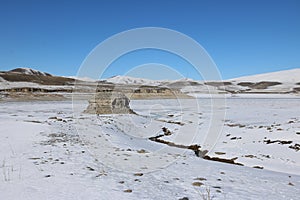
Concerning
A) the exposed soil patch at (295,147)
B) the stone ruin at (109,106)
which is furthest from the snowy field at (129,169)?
the stone ruin at (109,106)

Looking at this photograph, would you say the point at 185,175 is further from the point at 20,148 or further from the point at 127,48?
the point at 127,48

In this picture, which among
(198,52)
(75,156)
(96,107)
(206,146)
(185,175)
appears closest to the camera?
(185,175)

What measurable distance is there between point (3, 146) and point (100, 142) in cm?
418

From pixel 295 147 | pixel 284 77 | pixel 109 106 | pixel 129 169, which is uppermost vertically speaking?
pixel 284 77

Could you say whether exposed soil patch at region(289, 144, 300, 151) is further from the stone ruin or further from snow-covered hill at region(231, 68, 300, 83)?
snow-covered hill at region(231, 68, 300, 83)

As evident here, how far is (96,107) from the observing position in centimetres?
2733

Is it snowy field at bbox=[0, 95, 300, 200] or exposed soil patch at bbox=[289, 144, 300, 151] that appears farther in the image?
exposed soil patch at bbox=[289, 144, 300, 151]

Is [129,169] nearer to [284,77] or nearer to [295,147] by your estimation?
[295,147]

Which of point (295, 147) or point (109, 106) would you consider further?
point (109, 106)

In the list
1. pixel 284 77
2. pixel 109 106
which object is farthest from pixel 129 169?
pixel 284 77

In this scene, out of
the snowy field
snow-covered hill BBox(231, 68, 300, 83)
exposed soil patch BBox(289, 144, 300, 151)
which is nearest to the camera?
the snowy field

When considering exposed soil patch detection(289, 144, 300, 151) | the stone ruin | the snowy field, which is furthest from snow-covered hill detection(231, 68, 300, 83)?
the snowy field

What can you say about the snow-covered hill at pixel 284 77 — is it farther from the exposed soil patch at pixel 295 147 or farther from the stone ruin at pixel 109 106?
the exposed soil patch at pixel 295 147

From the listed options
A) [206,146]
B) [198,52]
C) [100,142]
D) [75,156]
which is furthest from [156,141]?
[75,156]
